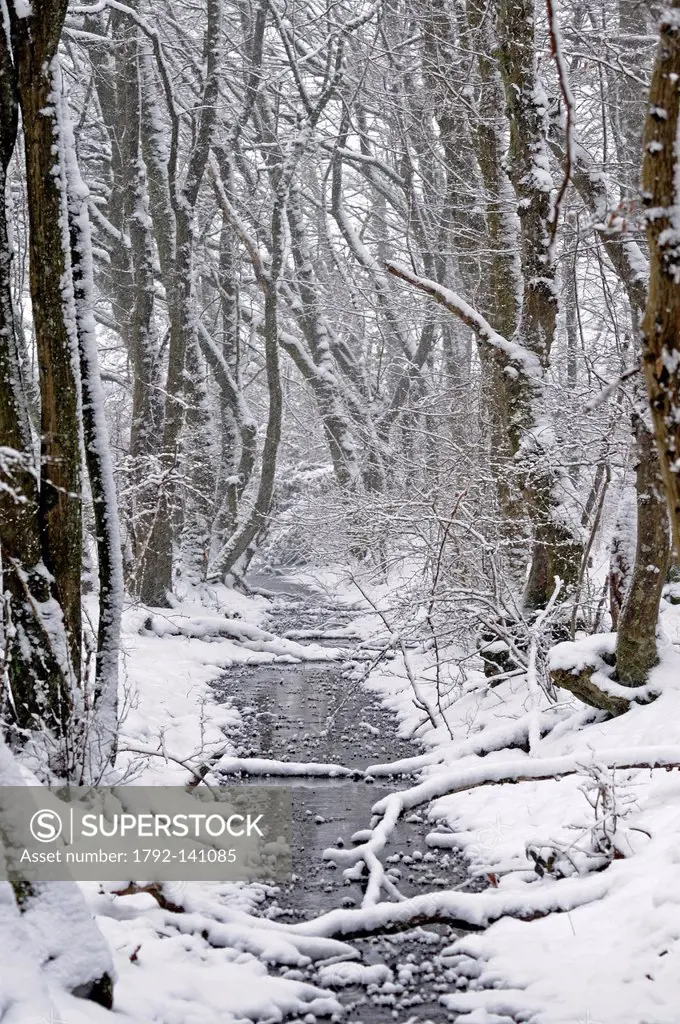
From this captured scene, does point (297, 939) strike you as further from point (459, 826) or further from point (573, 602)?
point (573, 602)

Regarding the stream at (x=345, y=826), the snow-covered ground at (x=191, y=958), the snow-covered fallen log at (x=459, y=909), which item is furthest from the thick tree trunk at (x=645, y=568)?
the snow-covered ground at (x=191, y=958)

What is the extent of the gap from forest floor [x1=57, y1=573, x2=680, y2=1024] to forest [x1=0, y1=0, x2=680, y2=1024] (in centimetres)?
2

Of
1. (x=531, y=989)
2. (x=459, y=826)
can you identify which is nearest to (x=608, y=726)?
(x=459, y=826)

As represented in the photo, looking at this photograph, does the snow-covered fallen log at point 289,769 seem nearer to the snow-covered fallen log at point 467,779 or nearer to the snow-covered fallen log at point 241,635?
the snow-covered fallen log at point 467,779

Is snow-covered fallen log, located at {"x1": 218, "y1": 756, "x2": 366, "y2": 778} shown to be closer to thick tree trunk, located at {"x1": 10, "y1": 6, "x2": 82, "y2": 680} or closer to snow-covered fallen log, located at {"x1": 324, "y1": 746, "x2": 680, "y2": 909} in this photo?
snow-covered fallen log, located at {"x1": 324, "y1": 746, "x2": 680, "y2": 909}

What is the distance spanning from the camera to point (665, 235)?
2719 millimetres

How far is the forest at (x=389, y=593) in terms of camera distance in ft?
13.5

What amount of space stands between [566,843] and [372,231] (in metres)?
21.4

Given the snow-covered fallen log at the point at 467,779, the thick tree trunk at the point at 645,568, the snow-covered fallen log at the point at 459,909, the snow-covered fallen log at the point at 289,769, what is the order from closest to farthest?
1. the snow-covered fallen log at the point at 459,909
2. the snow-covered fallen log at the point at 467,779
3. the thick tree trunk at the point at 645,568
4. the snow-covered fallen log at the point at 289,769

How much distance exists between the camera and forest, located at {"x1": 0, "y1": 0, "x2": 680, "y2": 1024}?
4125 millimetres

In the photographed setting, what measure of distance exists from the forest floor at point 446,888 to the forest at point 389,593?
0.08ft

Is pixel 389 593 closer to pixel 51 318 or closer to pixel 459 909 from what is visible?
pixel 459 909

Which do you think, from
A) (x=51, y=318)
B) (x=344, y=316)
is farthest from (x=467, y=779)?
(x=344, y=316)

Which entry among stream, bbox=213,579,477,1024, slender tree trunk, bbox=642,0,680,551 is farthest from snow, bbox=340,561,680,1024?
slender tree trunk, bbox=642,0,680,551
